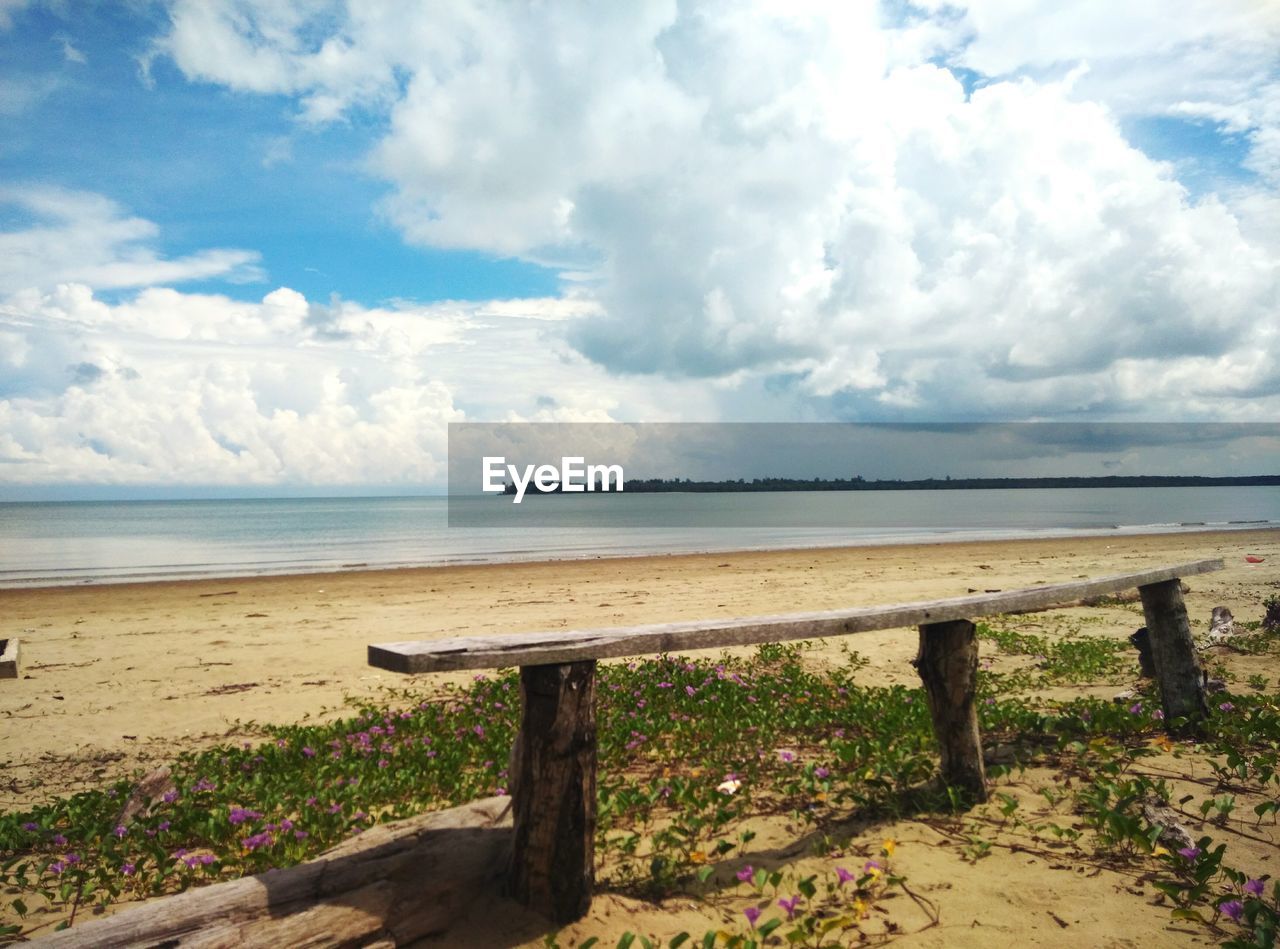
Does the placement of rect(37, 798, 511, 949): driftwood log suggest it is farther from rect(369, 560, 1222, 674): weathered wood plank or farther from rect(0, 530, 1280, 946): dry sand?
rect(369, 560, 1222, 674): weathered wood plank

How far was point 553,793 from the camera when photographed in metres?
3.93

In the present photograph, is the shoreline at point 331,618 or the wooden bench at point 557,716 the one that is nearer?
the wooden bench at point 557,716

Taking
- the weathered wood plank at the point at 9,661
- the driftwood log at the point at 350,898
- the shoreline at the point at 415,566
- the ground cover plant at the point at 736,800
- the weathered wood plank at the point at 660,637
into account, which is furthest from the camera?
the shoreline at the point at 415,566

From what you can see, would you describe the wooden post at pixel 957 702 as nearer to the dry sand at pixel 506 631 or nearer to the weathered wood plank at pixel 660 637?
the weathered wood plank at pixel 660 637

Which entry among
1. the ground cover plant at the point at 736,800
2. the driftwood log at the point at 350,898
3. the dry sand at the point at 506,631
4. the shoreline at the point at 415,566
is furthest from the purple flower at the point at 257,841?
the shoreline at the point at 415,566

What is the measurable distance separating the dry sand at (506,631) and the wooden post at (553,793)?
0.51ft

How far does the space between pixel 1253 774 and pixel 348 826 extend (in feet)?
20.3

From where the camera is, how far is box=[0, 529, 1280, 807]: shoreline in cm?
885

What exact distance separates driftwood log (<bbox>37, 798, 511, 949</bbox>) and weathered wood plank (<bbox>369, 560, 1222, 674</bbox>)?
1.00 meters

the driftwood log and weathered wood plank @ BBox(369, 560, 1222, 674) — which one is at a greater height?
weathered wood plank @ BBox(369, 560, 1222, 674)

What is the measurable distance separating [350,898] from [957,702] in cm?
379

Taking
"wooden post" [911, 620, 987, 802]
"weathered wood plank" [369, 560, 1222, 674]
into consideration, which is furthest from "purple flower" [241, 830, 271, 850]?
"wooden post" [911, 620, 987, 802]

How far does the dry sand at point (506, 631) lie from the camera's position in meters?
4.02

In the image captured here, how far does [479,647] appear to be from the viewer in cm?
376
